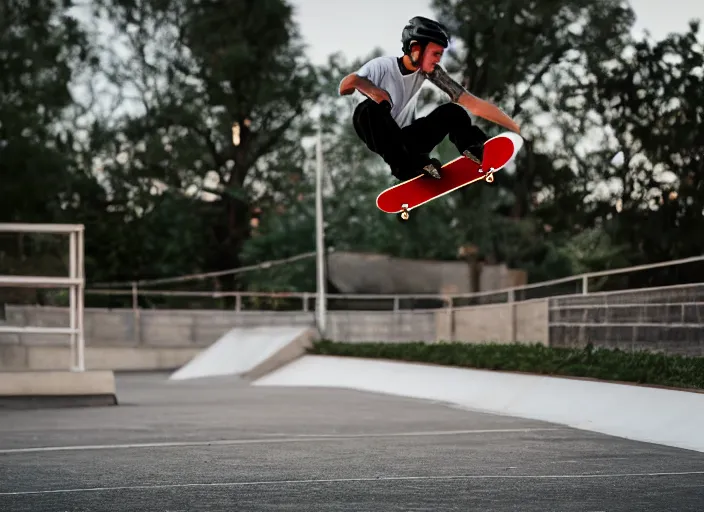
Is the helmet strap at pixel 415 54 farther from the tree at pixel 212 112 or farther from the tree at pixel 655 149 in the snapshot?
the tree at pixel 212 112

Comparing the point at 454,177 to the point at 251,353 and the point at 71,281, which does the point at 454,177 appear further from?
the point at 251,353

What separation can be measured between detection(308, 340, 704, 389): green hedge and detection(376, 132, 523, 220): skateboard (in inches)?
204

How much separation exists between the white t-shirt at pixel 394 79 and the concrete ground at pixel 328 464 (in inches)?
117

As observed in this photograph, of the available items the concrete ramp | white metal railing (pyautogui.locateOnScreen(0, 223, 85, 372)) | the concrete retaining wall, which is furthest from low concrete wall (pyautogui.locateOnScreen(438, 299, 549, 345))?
white metal railing (pyautogui.locateOnScreen(0, 223, 85, 372))

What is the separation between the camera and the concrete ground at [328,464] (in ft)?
27.1

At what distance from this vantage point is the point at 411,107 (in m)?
9.43

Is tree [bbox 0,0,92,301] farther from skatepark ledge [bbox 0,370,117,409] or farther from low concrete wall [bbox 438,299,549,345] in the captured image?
skatepark ledge [bbox 0,370,117,409]

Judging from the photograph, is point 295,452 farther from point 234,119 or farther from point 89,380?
point 234,119

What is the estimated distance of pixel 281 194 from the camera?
56.9 meters

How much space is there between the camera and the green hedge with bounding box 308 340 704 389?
51.8 feet

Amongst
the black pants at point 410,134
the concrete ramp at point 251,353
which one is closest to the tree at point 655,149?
the concrete ramp at point 251,353

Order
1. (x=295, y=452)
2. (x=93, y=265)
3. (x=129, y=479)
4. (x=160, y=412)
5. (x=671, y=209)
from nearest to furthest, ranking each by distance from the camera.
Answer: (x=129, y=479), (x=295, y=452), (x=160, y=412), (x=671, y=209), (x=93, y=265)

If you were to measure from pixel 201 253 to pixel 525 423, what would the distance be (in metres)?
41.0

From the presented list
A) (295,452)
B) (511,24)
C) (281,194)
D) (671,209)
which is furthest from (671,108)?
(295,452)
